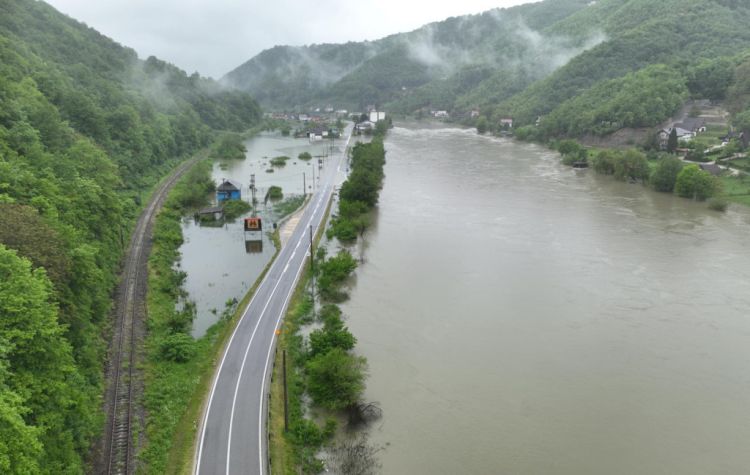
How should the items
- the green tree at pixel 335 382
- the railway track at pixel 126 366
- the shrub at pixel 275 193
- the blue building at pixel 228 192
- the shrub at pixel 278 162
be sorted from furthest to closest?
the shrub at pixel 278 162, the shrub at pixel 275 193, the blue building at pixel 228 192, the green tree at pixel 335 382, the railway track at pixel 126 366

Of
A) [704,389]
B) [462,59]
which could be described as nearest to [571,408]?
[704,389]

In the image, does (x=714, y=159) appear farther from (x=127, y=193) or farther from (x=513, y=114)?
(x=127, y=193)

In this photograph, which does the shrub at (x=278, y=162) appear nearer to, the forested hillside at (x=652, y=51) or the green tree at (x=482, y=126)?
the forested hillside at (x=652, y=51)

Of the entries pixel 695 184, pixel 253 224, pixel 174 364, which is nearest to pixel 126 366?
pixel 174 364

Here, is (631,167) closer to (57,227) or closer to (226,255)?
(226,255)

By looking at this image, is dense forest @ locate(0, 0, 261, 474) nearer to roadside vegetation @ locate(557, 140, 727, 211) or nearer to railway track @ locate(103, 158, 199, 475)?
railway track @ locate(103, 158, 199, 475)

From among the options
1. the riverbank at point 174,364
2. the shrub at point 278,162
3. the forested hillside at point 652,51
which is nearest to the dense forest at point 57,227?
the riverbank at point 174,364

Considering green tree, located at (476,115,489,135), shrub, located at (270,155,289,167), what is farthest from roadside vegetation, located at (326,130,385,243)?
green tree, located at (476,115,489,135)
